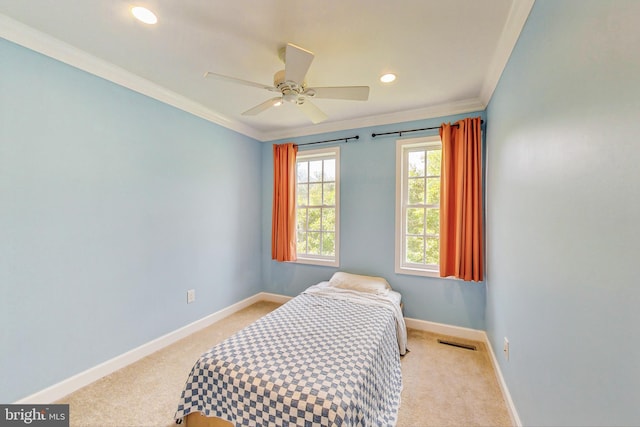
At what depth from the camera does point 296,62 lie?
150cm

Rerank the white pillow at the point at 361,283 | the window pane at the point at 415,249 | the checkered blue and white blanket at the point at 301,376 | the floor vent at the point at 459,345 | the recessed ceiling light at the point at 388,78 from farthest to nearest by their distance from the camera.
Result: the window pane at the point at 415,249, the white pillow at the point at 361,283, the floor vent at the point at 459,345, the recessed ceiling light at the point at 388,78, the checkered blue and white blanket at the point at 301,376

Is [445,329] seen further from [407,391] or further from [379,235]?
[379,235]

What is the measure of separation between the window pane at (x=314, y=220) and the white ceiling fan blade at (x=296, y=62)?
2.06 m

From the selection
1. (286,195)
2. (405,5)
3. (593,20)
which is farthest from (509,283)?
(286,195)

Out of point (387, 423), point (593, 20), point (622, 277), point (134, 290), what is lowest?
point (387, 423)

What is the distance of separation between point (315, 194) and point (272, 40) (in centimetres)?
212

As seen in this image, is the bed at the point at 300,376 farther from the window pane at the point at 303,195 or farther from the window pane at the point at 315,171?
the window pane at the point at 315,171

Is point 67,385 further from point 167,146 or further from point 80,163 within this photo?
point 167,146

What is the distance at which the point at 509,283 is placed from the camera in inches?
68.1

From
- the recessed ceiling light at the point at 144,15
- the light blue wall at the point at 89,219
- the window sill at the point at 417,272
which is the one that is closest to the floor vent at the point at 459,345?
the window sill at the point at 417,272

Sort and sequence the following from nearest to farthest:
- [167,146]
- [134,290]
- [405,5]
→ 1. [405,5]
2. [134,290]
3. [167,146]

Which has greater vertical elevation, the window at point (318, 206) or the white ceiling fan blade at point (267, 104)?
the white ceiling fan blade at point (267, 104)

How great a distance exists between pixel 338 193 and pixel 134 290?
7.97 ft

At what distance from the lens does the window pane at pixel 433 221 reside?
2.90 metres
